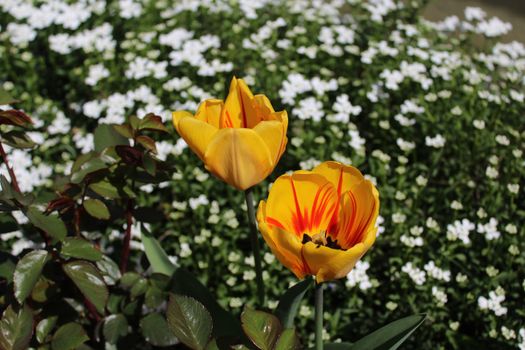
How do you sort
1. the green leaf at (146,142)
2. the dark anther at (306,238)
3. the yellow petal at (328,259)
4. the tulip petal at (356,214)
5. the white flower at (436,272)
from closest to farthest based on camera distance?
the yellow petal at (328,259) < the tulip petal at (356,214) < the dark anther at (306,238) < the green leaf at (146,142) < the white flower at (436,272)

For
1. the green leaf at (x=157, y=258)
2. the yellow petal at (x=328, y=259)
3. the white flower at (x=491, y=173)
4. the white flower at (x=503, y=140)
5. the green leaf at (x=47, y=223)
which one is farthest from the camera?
the white flower at (x=503, y=140)

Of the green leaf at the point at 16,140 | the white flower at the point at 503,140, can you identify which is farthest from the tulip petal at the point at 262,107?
the white flower at the point at 503,140

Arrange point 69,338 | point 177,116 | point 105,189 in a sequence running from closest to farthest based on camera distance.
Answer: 1. point 177,116
2. point 69,338
3. point 105,189

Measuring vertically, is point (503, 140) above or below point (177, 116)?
below

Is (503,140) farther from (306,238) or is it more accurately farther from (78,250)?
(78,250)

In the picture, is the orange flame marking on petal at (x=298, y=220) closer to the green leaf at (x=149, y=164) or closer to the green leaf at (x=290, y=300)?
the green leaf at (x=290, y=300)

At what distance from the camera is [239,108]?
57.9 inches

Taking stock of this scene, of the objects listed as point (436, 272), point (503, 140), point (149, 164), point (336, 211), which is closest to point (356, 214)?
point (336, 211)

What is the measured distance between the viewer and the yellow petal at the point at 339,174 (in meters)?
1.31

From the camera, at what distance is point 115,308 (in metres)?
1.75

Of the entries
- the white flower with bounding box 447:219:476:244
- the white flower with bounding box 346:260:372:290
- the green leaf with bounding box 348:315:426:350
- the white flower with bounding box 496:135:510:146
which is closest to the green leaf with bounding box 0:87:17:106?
the green leaf with bounding box 348:315:426:350

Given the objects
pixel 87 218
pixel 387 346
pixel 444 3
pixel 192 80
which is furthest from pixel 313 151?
pixel 444 3

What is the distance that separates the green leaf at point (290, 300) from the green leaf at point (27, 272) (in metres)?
0.52

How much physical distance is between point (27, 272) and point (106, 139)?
43 centimetres
